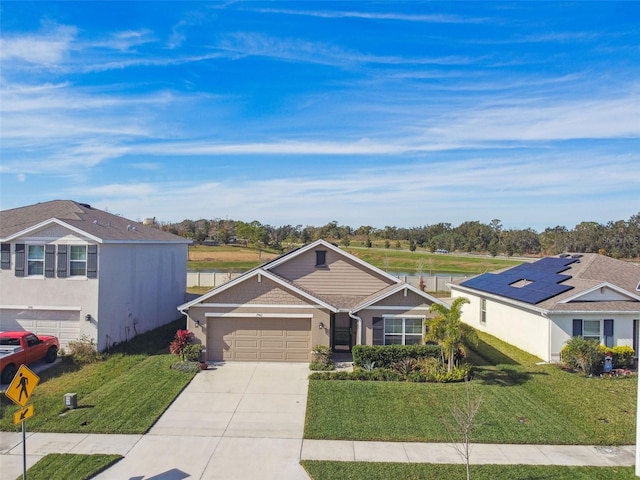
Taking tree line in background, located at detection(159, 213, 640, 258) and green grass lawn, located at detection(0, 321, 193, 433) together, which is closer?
green grass lawn, located at detection(0, 321, 193, 433)

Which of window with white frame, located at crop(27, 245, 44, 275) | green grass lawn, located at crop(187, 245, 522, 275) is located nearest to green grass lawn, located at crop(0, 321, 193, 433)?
window with white frame, located at crop(27, 245, 44, 275)

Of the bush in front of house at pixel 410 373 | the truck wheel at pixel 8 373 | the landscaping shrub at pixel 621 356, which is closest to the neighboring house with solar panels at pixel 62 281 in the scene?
the truck wheel at pixel 8 373

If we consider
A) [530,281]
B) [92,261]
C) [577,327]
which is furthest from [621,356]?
[92,261]

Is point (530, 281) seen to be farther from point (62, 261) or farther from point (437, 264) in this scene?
point (437, 264)

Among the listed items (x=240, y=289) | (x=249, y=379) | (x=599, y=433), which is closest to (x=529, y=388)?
(x=599, y=433)

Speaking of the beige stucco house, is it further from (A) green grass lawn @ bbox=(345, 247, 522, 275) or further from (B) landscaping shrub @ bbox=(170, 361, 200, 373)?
(A) green grass lawn @ bbox=(345, 247, 522, 275)
